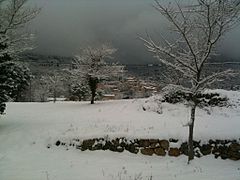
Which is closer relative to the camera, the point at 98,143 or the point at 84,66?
the point at 98,143

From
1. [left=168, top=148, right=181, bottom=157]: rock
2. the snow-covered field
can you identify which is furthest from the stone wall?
the snow-covered field

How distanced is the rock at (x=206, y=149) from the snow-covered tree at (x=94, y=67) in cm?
2087

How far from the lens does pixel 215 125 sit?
17859 millimetres

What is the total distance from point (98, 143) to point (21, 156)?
333 cm

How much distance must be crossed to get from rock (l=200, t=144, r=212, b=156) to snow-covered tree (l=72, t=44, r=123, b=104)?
2087cm

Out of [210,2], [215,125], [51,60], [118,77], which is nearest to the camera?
[210,2]

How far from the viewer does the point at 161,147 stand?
590 inches

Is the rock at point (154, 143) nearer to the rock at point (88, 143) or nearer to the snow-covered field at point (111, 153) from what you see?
the snow-covered field at point (111, 153)

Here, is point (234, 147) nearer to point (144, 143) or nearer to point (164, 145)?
point (164, 145)

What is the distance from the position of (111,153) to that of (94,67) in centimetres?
2179

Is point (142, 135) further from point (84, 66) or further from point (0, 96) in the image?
point (84, 66)

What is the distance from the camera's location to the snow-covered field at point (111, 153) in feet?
38.1

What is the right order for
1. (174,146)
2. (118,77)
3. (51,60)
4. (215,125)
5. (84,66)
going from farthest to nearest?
(51,60), (118,77), (84,66), (215,125), (174,146)

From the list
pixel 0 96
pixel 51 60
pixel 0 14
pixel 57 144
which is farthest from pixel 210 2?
pixel 51 60
